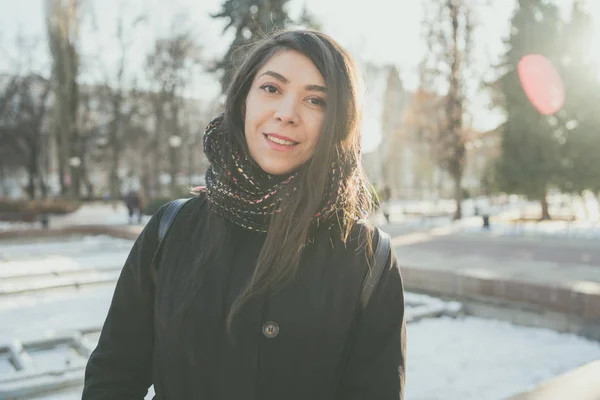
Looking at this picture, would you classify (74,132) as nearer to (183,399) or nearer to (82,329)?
(82,329)

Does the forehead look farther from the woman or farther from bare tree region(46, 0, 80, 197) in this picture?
bare tree region(46, 0, 80, 197)

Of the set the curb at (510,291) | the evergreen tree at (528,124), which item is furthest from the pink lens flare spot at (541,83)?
the curb at (510,291)

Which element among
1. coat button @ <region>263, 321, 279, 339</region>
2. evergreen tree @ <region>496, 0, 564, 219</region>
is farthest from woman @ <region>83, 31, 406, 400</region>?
evergreen tree @ <region>496, 0, 564, 219</region>

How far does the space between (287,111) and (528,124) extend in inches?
875

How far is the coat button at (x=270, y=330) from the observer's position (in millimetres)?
1569

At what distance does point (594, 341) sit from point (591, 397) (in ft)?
10.2

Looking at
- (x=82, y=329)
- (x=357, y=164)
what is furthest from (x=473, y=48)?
(x=357, y=164)

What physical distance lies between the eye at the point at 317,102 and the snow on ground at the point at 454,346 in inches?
118

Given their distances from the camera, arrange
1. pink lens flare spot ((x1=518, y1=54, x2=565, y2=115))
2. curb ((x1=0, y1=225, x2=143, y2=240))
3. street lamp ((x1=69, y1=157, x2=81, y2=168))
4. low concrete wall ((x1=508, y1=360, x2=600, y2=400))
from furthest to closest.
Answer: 1. street lamp ((x1=69, y1=157, x2=81, y2=168))
2. pink lens flare spot ((x1=518, y1=54, x2=565, y2=115))
3. curb ((x1=0, y1=225, x2=143, y2=240))
4. low concrete wall ((x1=508, y1=360, x2=600, y2=400))

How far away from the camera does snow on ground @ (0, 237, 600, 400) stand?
4.31 meters

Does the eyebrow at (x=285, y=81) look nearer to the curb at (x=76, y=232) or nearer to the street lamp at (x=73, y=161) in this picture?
the curb at (x=76, y=232)

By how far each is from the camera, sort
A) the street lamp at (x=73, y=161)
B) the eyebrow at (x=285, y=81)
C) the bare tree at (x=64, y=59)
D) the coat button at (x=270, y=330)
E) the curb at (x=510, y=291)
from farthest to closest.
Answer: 1. the street lamp at (x=73, y=161)
2. the bare tree at (x=64, y=59)
3. the curb at (x=510, y=291)
4. the eyebrow at (x=285, y=81)
5. the coat button at (x=270, y=330)

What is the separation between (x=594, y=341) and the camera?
17.4 feet

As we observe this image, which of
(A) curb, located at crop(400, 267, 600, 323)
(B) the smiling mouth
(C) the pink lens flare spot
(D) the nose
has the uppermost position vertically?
(C) the pink lens flare spot
